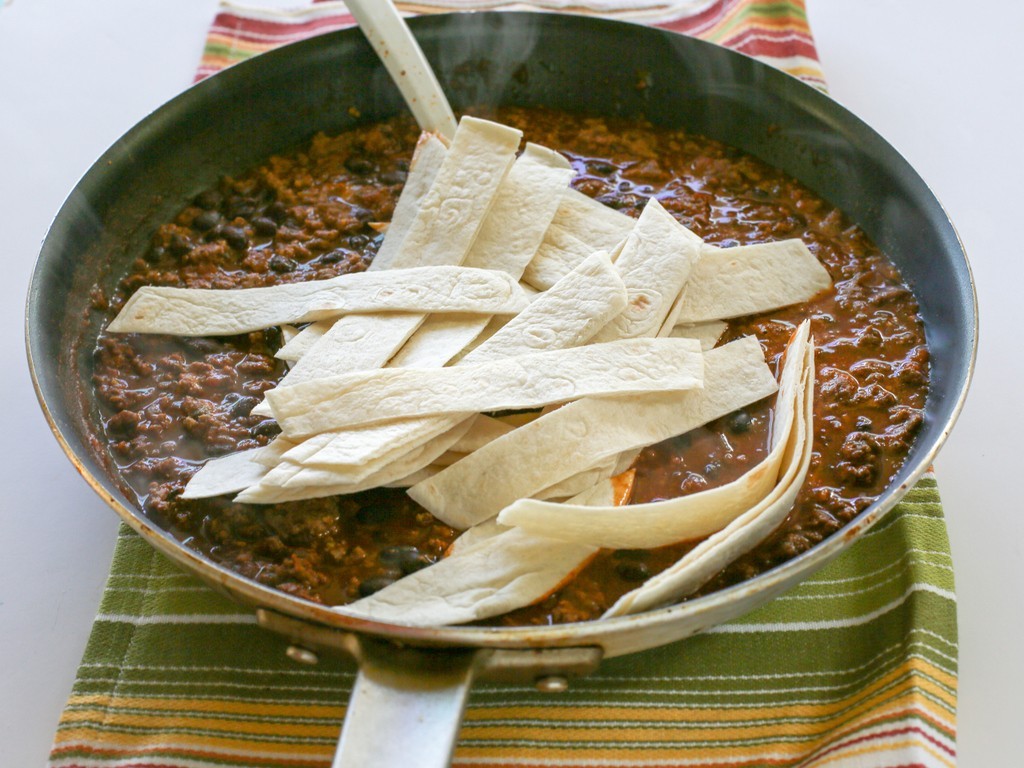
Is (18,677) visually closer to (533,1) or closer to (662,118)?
(662,118)

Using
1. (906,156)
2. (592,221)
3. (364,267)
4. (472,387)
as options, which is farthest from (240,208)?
(906,156)

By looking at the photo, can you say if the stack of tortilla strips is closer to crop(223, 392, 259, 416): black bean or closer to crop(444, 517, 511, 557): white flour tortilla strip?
crop(444, 517, 511, 557): white flour tortilla strip

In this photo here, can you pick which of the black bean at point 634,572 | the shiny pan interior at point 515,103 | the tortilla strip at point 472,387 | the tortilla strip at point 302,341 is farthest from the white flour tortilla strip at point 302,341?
the black bean at point 634,572

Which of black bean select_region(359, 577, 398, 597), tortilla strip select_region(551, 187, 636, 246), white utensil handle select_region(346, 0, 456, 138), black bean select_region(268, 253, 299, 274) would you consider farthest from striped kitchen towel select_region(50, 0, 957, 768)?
white utensil handle select_region(346, 0, 456, 138)

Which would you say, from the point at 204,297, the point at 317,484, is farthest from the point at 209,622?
the point at 204,297

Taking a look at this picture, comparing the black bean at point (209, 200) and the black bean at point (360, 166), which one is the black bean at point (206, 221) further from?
the black bean at point (360, 166)
